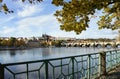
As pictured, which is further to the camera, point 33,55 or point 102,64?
point 33,55

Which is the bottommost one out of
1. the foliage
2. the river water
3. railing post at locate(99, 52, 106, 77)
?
the river water

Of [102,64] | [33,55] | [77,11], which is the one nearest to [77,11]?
[77,11]

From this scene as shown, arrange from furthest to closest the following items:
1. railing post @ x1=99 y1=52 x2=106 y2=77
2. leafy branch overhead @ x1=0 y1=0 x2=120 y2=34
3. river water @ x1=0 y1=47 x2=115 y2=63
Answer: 1. river water @ x1=0 y1=47 x2=115 y2=63
2. railing post @ x1=99 y1=52 x2=106 y2=77
3. leafy branch overhead @ x1=0 y1=0 x2=120 y2=34

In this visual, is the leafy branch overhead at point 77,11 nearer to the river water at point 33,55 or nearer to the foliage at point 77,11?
the foliage at point 77,11

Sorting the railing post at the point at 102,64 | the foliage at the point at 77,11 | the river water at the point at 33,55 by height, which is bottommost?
the river water at the point at 33,55

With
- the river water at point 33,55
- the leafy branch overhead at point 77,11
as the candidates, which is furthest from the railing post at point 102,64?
the river water at point 33,55

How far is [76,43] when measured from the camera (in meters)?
191

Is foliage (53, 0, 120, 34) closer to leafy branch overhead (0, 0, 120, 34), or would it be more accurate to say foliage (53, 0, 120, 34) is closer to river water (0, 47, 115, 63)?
leafy branch overhead (0, 0, 120, 34)

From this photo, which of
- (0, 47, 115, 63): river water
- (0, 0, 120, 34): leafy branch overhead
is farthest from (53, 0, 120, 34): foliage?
(0, 47, 115, 63): river water

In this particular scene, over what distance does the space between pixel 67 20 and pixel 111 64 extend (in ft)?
20.1

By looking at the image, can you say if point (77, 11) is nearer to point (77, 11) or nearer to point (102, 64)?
point (77, 11)

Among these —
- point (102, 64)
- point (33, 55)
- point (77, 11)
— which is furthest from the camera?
point (33, 55)

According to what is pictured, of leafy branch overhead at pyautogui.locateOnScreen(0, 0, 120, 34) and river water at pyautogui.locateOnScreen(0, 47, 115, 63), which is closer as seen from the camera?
leafy branch overhead at pyautogui.locateOnScreen(0, 0, 120, 34)

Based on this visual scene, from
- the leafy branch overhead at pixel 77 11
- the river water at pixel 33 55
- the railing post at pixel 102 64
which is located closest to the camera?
the leafy branch overhead at pixel 77 11
